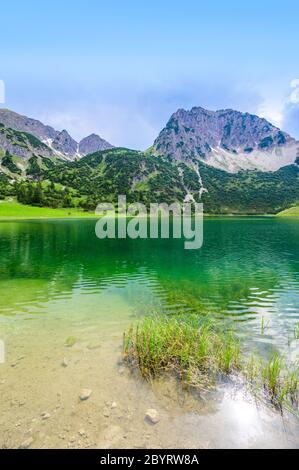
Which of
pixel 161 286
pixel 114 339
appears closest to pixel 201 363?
pixel 114 339

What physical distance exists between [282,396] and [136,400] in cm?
494

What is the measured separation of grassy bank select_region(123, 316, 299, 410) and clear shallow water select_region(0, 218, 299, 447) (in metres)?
0.87

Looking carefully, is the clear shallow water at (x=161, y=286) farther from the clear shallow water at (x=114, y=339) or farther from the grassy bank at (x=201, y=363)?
the grassy bank at (x=201, y=363)

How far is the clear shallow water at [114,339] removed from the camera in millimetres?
7828

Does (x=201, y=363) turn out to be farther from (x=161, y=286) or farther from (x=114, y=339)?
(x=161, y=286)

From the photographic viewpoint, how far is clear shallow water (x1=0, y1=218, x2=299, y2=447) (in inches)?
308

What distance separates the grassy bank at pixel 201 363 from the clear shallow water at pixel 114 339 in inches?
34.3

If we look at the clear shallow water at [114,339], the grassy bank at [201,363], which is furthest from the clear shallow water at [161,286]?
the grassy bank at [201,363]

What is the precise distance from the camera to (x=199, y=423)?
318 inches

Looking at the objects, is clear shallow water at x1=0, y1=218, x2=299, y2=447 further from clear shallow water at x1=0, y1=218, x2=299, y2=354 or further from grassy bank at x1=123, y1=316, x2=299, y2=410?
grassy bank at x1=123, y1=316, x2=299, y2=410

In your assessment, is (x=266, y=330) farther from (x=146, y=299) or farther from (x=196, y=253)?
(x=196, y=253)

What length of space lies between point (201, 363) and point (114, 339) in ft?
17.0

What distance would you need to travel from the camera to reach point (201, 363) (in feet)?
36.1
